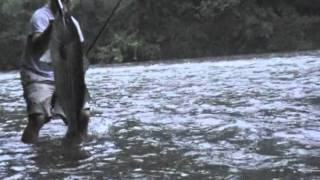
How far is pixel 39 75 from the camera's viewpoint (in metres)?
7.60

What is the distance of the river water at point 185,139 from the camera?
20.3 feet

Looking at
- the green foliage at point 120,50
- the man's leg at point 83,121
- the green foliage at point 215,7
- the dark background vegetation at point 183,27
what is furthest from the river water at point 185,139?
the green foliage at point 215,7

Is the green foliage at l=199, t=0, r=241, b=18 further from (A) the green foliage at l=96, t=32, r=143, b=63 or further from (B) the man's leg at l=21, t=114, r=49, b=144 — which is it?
(B) the man's leg at l=21, t=114, r=49, b=144

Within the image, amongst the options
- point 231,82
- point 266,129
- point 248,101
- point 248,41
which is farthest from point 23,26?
point 266,129

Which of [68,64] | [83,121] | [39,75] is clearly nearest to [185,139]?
[83,121]

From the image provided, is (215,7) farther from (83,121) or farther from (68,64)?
(68,64)

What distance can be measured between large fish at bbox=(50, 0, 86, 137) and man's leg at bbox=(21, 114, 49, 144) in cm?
142

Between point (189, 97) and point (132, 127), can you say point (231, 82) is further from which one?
point (132, 127)

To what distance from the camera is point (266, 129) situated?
27.3 ft

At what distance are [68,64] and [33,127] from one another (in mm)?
2140

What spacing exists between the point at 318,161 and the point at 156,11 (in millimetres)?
40814

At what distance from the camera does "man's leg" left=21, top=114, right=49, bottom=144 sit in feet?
25.5

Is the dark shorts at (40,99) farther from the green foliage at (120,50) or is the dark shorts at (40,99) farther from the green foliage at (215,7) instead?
the green foliage at (215,7)

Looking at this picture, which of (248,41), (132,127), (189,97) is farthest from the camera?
(248,41)
